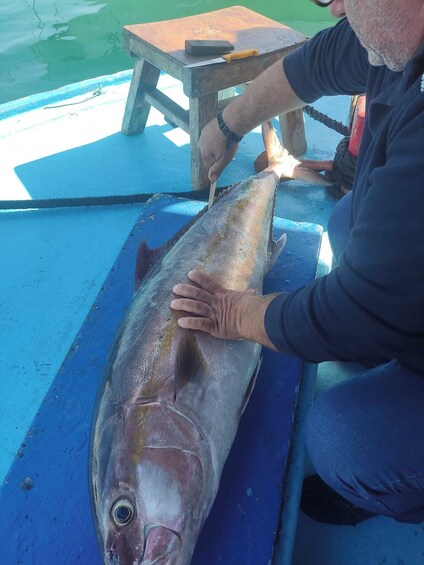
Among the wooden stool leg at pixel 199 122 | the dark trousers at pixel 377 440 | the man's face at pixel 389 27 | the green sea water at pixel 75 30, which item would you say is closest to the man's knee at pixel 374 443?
the dark trousers at pixel 377 440

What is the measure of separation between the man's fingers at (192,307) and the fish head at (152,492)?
15.5 inches

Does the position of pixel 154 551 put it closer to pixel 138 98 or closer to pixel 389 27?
pixel 389 27

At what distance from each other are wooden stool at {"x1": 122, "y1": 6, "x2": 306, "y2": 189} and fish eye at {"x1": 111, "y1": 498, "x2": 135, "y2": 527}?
7.72 ft

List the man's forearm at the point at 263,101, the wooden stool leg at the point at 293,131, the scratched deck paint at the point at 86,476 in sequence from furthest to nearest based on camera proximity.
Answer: the wooden stool leg at the point at 293,131 < the man's forearm at the point at 263,101 < the scratched deck paint at the point at 86,476

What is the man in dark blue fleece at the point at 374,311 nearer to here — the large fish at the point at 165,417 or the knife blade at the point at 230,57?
the large fish at the point at 165,417

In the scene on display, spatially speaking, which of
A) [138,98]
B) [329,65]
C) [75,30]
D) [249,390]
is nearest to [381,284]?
[249,390]

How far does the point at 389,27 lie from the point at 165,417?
1229mm

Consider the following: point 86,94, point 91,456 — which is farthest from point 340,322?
point 86,94

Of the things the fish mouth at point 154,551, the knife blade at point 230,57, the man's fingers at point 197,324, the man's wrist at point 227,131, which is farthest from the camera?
the knife blade at point 230,57

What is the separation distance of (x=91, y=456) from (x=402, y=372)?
1.01 meters

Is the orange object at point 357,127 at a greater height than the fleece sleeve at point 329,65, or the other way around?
the fleece sleeve at point 329,65

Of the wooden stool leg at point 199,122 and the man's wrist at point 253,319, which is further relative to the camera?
the wooden stool leg at point 199,122

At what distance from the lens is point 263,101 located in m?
2.38

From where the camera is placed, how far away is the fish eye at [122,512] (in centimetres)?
123
